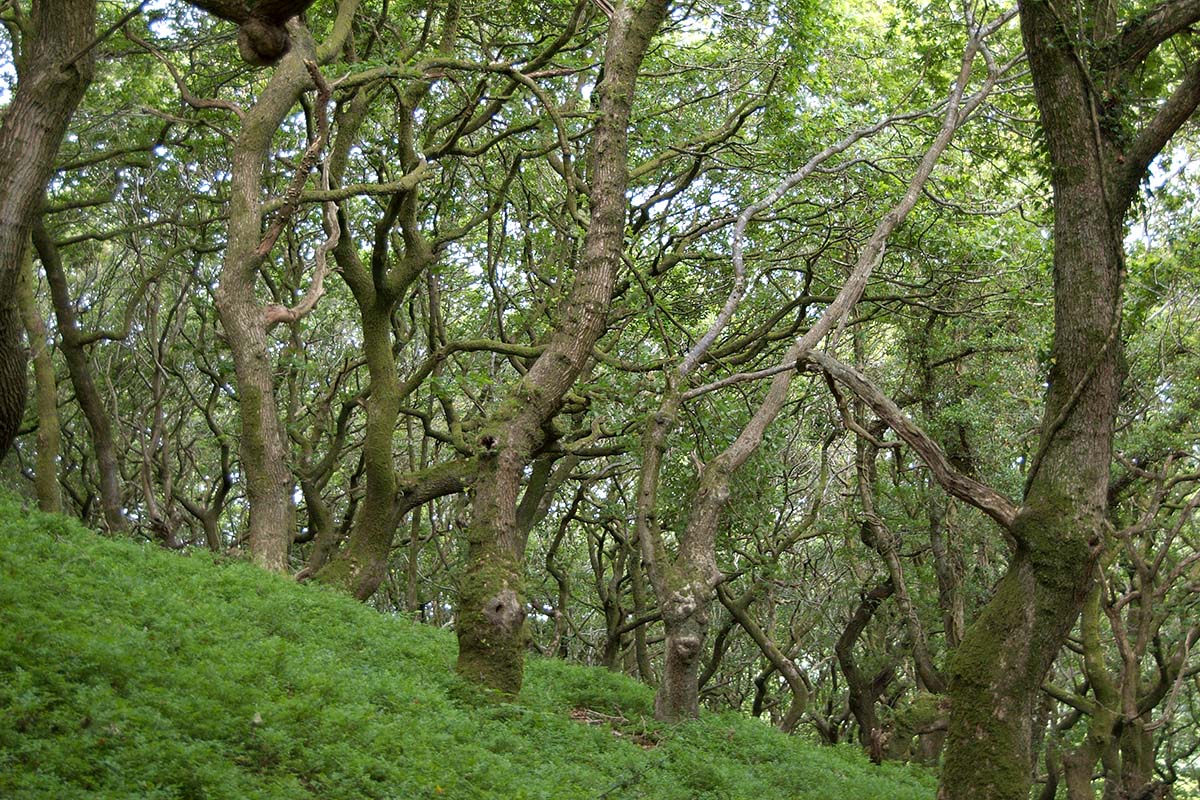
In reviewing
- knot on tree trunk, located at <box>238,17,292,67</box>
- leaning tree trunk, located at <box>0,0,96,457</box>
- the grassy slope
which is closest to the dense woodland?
leaning tree trunk, located at <box>0,0,96,457</box>

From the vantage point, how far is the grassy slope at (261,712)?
5.34 metres

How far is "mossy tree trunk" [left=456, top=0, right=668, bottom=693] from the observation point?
9.45 metres

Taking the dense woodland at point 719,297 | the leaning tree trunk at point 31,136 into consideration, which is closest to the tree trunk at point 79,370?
the dense woodland at point 719,297

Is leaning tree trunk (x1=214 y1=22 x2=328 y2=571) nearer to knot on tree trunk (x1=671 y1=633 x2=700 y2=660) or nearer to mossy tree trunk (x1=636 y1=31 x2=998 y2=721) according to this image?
mossy tree trunk (x1=636 y1=31 x2=998 y2=721)

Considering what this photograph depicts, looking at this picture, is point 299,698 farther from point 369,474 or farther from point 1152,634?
point 1152,634

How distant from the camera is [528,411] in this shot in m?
9.77

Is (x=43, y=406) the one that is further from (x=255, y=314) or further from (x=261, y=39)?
(x=261, y=39)

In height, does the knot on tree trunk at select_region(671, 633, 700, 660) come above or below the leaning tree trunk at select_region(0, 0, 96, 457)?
below

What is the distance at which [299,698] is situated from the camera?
23.1 ft

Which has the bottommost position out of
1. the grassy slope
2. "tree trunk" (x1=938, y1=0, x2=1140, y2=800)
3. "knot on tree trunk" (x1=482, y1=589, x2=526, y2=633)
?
the grassy slope

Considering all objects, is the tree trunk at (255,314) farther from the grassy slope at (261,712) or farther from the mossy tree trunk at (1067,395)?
the mossy tree trunk at (1067,395)

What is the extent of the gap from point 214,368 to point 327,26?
288 inches

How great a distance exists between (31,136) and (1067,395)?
689 centimetres

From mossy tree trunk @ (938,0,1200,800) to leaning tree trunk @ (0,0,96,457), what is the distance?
6427 mm
